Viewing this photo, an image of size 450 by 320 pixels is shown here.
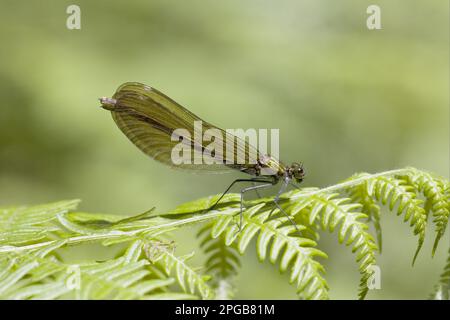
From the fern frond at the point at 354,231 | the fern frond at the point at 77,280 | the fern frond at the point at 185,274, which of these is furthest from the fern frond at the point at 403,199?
the fern frond at the point at 77,280

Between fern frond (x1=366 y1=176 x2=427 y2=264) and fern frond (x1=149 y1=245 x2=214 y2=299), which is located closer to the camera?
fern frond (x1=149 y1=245 x2=214 y2=299)

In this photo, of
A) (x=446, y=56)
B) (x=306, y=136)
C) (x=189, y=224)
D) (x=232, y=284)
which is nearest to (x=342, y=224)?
(x=189, y=224)

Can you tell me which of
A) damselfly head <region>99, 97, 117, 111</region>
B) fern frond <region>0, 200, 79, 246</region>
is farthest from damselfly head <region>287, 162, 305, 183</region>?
fern frond <region>0, 200, 79, 246</region>

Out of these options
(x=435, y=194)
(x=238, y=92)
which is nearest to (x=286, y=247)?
(x=435, y=194)

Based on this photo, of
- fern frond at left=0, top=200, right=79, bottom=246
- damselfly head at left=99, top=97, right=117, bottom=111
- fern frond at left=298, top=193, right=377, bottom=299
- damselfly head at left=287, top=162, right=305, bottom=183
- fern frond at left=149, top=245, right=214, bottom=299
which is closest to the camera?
fern frond at left=149, top=245, right=214, bottom=299

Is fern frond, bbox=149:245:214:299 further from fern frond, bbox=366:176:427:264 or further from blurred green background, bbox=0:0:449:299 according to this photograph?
blurred green background, bbox=0:0:449:299

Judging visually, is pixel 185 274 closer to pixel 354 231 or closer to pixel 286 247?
pixel 286 247
